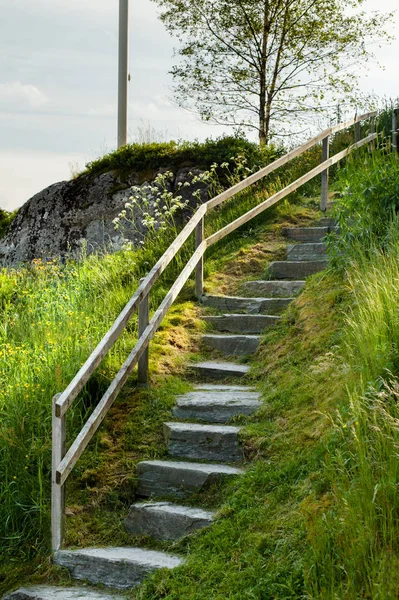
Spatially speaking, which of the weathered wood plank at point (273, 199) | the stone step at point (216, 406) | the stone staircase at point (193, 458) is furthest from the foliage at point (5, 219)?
the stone step at point (216, 406)

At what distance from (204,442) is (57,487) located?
4.66 ft

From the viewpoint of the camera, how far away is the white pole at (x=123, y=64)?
1561 centimetres

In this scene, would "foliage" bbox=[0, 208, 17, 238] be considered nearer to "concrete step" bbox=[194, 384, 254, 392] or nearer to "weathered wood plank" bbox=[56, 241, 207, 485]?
"weathered wood plank" bbox=[56, 241, 207, 485]

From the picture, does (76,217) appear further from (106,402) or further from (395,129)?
(106,402)

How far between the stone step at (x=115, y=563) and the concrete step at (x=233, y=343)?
308 cm

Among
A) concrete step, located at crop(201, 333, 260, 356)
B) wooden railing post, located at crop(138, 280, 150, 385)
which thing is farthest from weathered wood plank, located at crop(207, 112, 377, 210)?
wooden railing post, located at crop(138, 280, 150, 385)

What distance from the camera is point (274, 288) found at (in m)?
9.61

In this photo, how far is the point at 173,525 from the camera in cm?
585

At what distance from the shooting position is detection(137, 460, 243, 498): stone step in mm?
6184

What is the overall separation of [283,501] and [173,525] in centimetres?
98

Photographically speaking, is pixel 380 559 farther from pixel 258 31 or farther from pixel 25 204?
pixel 258 31

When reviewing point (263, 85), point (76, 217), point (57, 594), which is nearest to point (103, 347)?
point (57, 594)

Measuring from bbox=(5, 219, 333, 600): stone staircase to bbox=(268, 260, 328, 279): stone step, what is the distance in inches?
14.1

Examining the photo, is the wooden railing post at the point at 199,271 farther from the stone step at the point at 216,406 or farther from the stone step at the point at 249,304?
the stone step at the point at 216,406
